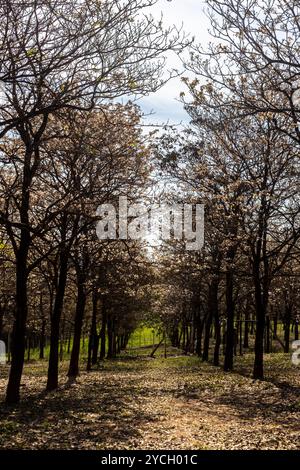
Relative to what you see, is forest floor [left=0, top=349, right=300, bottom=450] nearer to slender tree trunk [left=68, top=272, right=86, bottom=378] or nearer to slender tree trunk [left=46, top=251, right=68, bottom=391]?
slender tree trunk [left=46, top=251, right=68, bottom=391]

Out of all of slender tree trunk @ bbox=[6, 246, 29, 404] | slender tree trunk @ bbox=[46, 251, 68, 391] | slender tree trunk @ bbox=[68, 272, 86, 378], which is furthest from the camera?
slender tree trunk @ bbox=[68, 272, 86, 378]

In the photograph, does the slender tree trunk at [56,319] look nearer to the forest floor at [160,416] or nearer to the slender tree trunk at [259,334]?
the forest floor at [160,416]

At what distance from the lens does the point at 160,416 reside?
14.4 metres

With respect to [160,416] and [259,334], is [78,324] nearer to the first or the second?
[259,334]

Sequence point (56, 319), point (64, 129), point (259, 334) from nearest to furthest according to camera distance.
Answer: point (64, 129) < point (56, 319) < point (259, 334)

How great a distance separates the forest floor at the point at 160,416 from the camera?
34.9 feet

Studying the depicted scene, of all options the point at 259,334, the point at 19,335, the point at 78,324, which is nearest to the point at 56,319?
the point at 19,335

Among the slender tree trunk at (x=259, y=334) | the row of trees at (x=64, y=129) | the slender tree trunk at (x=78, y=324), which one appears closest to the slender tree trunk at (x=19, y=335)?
the row of trees at (x=64, y=129)

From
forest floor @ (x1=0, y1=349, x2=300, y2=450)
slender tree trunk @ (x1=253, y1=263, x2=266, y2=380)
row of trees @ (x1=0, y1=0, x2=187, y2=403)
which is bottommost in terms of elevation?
forest floor @ (x1=0, y1=349, x2=300, y2=450)

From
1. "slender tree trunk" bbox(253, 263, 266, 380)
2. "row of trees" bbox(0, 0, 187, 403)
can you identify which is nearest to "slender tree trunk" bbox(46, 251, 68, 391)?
"row of trees" bbox(0, 0, 187, 403)

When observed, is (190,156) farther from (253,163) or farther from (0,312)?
(0,312)

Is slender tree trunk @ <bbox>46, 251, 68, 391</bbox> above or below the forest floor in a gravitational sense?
above

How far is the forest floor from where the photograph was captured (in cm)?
1065
